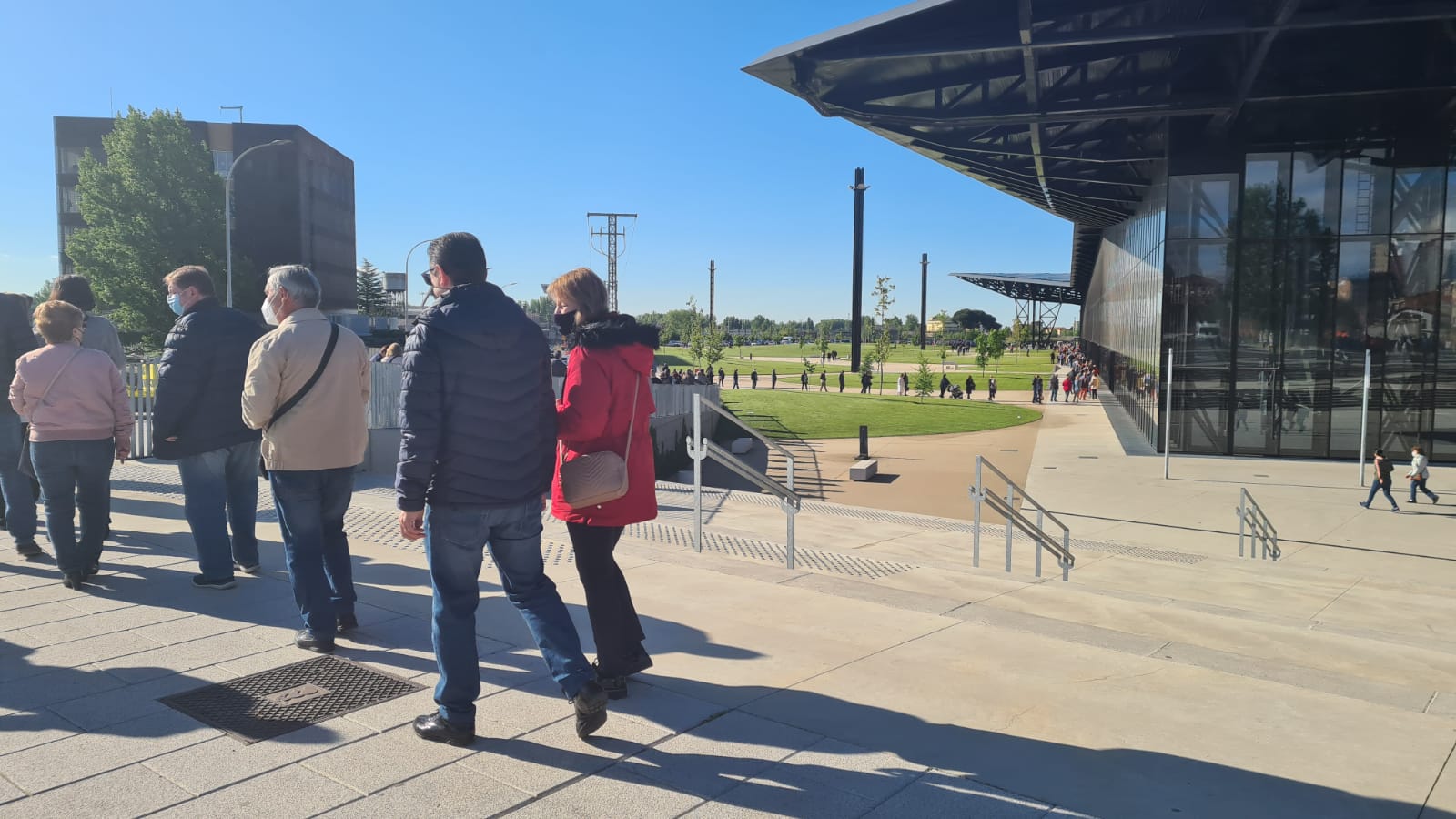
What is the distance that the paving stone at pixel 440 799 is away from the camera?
120 inches

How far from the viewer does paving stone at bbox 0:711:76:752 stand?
3529 millimetres

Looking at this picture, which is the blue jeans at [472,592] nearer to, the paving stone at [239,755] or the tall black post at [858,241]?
the paving stone at [239,755]

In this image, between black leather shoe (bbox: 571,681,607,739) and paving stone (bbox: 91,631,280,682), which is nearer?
black leather shoe (bbox: 571,681,607,739)

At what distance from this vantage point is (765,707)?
3975 millimetres

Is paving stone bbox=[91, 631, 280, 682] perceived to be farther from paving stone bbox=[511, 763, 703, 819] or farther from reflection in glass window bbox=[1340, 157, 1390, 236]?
reflection in glass window bbox=[1340, 157, 1390, 236]

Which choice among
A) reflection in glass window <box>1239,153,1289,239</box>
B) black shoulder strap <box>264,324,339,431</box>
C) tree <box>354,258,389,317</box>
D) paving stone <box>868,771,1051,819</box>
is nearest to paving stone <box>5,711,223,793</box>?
black shoulder strap <box>264,324,339,431</box>

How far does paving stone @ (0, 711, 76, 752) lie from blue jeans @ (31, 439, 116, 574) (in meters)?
2.24

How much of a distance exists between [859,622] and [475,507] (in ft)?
8.16

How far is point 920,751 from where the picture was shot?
11.6 feet

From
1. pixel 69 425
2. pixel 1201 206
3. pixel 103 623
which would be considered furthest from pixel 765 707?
pixel 1201 206

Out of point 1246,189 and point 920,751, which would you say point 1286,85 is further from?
point 920,751

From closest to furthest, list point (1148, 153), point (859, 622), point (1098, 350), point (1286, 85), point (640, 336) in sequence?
point (640, 336), point (859, 622), point (1286, 85), point (1148, 153), point (1098, 350)

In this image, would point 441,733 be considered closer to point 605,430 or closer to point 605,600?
point 605,600

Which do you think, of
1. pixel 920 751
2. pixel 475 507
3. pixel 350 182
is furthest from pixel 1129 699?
pixel 350 182
